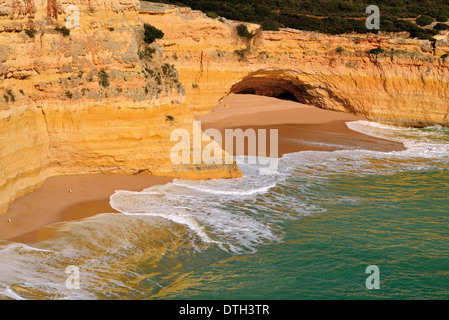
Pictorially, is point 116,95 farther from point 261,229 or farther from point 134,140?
point 261,229

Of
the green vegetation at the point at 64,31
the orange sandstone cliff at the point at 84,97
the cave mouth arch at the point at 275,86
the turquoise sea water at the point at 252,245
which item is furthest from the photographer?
the cave mouth arch at the point at 275,86

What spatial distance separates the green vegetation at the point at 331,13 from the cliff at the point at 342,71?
3.23 meters

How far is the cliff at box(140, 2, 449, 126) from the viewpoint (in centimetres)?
2831

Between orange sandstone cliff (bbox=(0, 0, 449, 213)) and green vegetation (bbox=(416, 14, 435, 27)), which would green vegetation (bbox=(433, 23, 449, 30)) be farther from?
orange sandstone cliff (bbox=(0, 0, 449, 213))

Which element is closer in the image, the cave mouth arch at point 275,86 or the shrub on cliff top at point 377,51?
the shrub on cliff top at point 377,51

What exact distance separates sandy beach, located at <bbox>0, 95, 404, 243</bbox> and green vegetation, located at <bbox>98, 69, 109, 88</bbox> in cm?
271

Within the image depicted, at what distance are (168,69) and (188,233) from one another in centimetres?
649

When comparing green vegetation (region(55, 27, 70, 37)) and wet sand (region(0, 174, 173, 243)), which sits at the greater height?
green vegetation (region(55, 27, 70, 37))

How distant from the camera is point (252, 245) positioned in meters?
12.0

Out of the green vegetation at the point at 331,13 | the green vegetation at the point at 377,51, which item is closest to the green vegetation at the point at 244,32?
the green vegetation at the point at 331,13

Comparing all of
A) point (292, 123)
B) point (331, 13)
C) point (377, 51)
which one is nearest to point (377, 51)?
A: point (377, 51)

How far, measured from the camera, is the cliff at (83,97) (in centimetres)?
1299

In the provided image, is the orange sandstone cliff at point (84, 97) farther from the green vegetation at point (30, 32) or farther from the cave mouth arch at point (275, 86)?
the cave mouth arch at point (275, 86)

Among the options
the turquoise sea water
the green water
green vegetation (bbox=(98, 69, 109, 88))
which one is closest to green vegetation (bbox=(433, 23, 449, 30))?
the turquoise sea water
